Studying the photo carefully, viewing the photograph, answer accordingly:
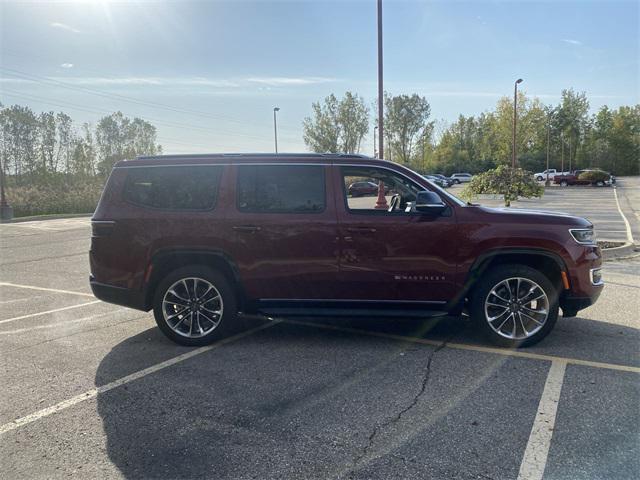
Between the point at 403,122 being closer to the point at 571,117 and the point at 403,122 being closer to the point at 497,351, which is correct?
the point at 571,117

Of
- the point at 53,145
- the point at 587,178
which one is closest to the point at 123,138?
the point at 53,145

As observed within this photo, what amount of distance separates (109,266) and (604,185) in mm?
55244

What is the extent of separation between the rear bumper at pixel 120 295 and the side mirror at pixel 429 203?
9.99 ft

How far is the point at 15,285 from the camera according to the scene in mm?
8297

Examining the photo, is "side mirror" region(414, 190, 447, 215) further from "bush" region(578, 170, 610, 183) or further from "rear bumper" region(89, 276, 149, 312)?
"bush" region(578, 170, 610, 183)

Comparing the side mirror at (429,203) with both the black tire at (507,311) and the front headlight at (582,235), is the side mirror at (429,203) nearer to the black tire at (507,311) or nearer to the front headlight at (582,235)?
the black tire at (507,311)

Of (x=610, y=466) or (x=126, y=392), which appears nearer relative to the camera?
(x=610, y=466)

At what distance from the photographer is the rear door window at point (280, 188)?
4875 mm

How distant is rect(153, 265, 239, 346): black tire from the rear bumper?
0.19 meters

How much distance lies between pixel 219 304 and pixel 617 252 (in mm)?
9326

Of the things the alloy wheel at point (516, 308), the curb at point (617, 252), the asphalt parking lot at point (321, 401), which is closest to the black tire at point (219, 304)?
the asphalt parking lot at point (321, 401)

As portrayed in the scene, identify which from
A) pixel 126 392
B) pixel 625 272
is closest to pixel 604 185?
pixel 625 272

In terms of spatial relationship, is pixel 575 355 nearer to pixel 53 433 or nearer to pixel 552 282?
pixel 552 282

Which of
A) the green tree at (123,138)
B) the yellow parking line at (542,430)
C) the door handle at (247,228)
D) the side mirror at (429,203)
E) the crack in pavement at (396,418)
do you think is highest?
the green tree at (123,138)
